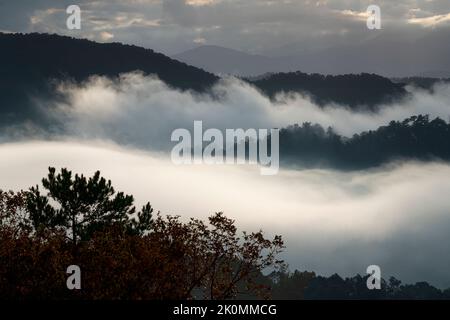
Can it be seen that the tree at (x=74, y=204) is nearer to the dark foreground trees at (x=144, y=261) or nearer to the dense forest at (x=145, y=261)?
the dense forest at (x=145, y=261)

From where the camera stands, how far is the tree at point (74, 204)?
37.8 metres

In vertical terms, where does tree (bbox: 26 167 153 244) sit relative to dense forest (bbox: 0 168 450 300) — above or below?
above

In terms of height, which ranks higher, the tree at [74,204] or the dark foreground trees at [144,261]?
the tree at [74,204]

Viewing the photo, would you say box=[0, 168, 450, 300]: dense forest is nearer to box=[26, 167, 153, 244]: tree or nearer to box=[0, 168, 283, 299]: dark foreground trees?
box=[0, 168, 283, 299]: dark foreground trees

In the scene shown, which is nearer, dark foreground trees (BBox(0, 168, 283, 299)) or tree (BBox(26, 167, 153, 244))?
dark foreground trees (BBox(0, 168, 283, 299))

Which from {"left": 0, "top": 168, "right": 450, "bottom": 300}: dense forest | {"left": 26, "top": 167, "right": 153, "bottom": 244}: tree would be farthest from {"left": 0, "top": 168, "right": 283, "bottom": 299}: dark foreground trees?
{"left": 26, "top": 167, "right": 153, "bottom": 244}: tree

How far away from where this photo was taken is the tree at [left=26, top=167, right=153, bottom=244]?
37.8 m

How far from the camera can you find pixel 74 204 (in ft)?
126

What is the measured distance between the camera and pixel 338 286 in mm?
167000

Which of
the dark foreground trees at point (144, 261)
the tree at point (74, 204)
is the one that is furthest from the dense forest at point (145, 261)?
the tree at point (74, 204)
